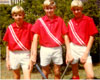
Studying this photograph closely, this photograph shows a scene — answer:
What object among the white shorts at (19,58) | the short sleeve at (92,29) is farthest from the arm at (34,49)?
the short sleeve at (92,29)

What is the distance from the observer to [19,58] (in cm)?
313

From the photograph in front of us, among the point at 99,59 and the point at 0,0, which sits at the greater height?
the point at 0,0

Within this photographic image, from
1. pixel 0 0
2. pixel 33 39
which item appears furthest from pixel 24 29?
pixel 0 0

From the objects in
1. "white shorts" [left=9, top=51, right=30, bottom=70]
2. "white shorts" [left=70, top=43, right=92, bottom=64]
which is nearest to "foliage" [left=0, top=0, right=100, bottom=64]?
"white shorts" [left=70, top=43, right=92, bottom=64]

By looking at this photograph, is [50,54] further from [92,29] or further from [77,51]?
[92,29]

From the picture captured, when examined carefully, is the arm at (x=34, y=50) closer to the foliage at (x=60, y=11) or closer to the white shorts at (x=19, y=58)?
the white shorts at (x=19, y=58)

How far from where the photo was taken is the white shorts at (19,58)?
10.2 ft

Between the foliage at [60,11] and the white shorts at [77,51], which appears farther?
the foliage at [60,11]

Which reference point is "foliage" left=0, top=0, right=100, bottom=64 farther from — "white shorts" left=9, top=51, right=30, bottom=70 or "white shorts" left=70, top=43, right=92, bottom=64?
"white shorts" left=9, top=51, right=30, bottom=70

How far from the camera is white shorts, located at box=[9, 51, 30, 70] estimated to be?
3.12 meters

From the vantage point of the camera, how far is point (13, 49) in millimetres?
3133

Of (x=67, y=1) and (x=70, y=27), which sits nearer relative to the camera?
(x=70, y=27)

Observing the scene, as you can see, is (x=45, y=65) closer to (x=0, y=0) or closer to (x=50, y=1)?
(x=50, y=1)

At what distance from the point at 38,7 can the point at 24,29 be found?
1.33m
